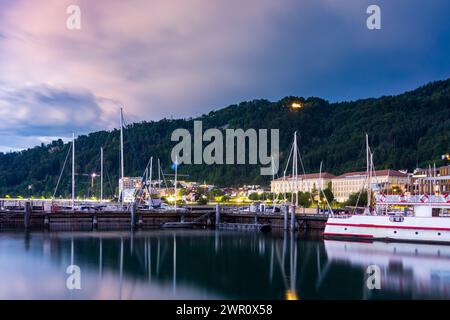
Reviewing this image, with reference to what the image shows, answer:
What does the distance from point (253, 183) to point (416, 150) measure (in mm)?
59543

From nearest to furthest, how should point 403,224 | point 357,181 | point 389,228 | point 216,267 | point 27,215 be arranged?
point 216,267 < point 403,224 < point 389,228 < point 27,215 < point 357,181

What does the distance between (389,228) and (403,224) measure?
1.59m

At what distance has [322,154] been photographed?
193 metres

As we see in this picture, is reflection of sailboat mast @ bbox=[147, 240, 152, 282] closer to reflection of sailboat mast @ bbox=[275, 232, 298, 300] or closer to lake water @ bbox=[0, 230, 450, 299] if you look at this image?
lake water @ bbox=[0, 230, 450, 299]

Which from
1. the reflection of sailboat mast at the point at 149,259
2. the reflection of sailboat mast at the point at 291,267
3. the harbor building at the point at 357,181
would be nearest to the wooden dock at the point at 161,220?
the reflection of sailboat mast at the point at 291,267

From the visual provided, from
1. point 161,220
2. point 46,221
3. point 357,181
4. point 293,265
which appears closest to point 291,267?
point 293,265

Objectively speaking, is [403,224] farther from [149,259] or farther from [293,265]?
[149,259]

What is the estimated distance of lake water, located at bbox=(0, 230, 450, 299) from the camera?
29609 mm

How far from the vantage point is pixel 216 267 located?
38156mm

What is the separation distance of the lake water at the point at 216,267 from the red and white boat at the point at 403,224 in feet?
4.48

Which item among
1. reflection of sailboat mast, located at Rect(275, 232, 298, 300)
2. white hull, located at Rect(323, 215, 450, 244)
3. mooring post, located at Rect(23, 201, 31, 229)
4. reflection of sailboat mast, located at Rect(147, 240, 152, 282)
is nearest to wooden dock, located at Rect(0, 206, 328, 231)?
mooring post, located at Rect(23, 201, 31, 229)
